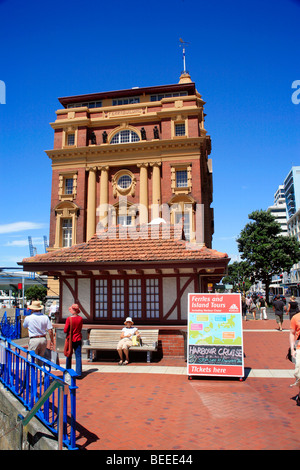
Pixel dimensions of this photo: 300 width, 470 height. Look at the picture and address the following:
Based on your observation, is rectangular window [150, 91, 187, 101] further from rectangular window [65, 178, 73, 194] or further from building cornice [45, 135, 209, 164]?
rectangular window [65, 178, 73, 194]

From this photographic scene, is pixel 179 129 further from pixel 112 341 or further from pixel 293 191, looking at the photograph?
pixel 293 191

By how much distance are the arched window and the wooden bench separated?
82.7ft

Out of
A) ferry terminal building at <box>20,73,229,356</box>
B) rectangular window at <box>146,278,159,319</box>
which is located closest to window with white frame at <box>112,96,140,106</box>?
ferry terminal building at <box>20,73,229,356</box>

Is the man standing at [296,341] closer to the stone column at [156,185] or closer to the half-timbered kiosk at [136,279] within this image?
the half-timbered kiosk at [136,279]

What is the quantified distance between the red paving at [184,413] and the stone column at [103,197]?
24.1 meters

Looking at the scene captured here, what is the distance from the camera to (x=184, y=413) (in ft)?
20.4

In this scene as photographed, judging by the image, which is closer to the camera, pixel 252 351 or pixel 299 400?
pixel 299 400

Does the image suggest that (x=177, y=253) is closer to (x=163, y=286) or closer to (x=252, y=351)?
(x=163, y=286)

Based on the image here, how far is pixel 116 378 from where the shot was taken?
351 inches

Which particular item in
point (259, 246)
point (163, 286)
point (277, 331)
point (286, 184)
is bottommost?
point (277, 331)

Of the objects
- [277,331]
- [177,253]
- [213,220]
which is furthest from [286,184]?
[177,253]

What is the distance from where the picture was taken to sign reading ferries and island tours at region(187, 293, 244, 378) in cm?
886

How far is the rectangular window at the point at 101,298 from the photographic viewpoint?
12.5 meters
